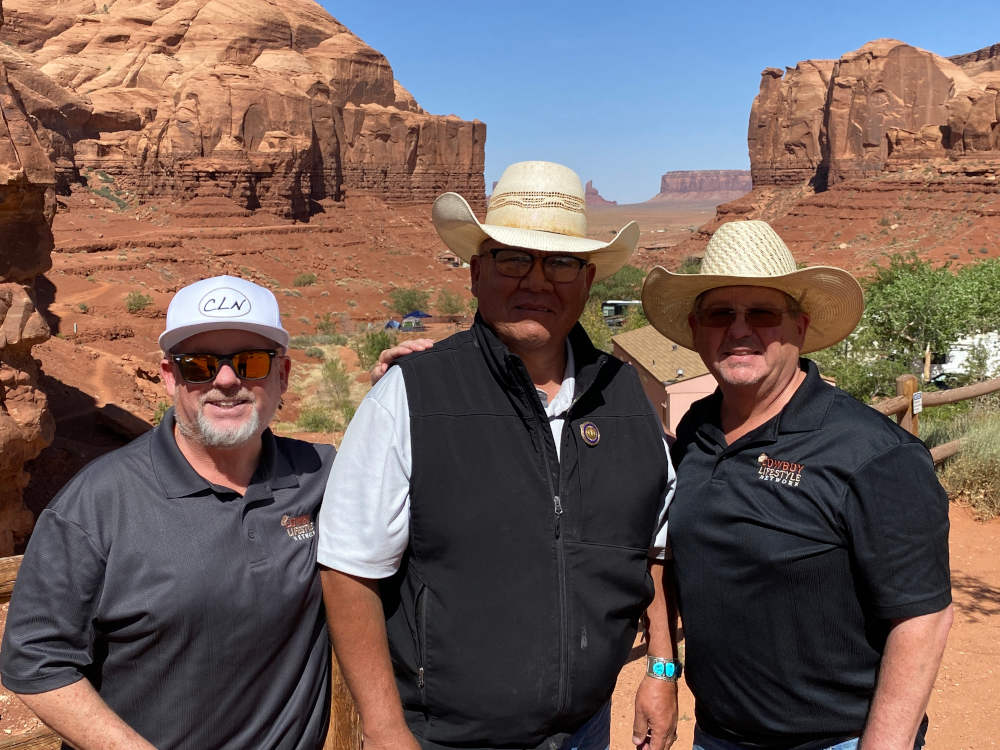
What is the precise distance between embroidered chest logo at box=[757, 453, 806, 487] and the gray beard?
4.88 ft

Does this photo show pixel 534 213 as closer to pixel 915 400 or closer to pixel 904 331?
pixel 915 400

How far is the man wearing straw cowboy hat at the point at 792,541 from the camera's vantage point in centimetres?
218

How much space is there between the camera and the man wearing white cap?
1.93 m

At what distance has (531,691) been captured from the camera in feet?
7.16

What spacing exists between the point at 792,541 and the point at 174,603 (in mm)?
1690

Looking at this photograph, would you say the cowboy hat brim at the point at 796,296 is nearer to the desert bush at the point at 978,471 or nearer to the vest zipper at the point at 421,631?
A: the vest zipper at the point at 421,631

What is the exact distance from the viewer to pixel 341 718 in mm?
2496

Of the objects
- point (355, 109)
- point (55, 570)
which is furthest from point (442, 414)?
point (355, 109)

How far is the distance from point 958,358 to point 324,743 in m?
15.1

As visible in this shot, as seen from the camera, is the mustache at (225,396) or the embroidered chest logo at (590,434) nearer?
the mustache at (225,396)

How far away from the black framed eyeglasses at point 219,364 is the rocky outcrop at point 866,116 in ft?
180

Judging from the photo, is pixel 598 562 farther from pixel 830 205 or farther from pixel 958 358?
pixel 830 205

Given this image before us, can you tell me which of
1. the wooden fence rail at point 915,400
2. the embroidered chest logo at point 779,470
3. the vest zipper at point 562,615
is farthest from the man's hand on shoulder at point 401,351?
the wooden fence rail at point 915,400

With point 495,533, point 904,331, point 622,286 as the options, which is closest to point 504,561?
point 495,533
